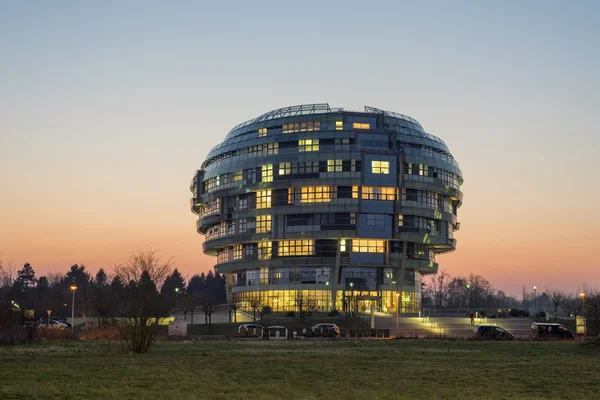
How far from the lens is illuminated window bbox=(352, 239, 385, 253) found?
13850 cm

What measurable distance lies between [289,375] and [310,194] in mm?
A: 108436

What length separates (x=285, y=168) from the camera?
139 meters

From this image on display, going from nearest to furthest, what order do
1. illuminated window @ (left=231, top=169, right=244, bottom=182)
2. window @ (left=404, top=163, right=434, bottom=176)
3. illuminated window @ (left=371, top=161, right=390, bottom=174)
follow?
illuminated window @ (left=371, top=161, right=390, bottom=174)
window @ (left=404, top=163, right=434, bottom=176)
illuminated window @ (left=231, top=169, right=244, bottom=182)

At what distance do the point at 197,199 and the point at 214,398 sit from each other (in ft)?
454

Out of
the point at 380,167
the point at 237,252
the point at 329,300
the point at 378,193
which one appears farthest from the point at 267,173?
the point at 329,300

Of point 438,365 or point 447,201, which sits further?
point 447,201

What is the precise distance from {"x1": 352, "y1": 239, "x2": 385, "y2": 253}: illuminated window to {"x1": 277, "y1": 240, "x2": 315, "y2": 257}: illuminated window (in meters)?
7.81

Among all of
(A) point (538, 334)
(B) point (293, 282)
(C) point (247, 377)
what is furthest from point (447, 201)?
(C) point (247, 377)

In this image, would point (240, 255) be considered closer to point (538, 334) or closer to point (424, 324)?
point (424, 324)

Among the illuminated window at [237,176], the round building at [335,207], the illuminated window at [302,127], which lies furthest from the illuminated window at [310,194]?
the illuminated window at [302,127]

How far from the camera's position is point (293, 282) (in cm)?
13900

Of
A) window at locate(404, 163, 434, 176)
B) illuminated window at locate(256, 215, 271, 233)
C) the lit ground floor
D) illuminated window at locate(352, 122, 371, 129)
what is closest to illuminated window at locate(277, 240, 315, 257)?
illuminated window at locate(256, 215, 271, 233)

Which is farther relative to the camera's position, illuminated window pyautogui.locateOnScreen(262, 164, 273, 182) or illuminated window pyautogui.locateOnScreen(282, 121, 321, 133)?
illuminated window pyautogui.locateOnScreen(282, 121, 321, 133)

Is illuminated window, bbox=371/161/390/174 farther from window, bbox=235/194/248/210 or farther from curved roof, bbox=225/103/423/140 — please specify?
window, bbox=235/194/248/210
